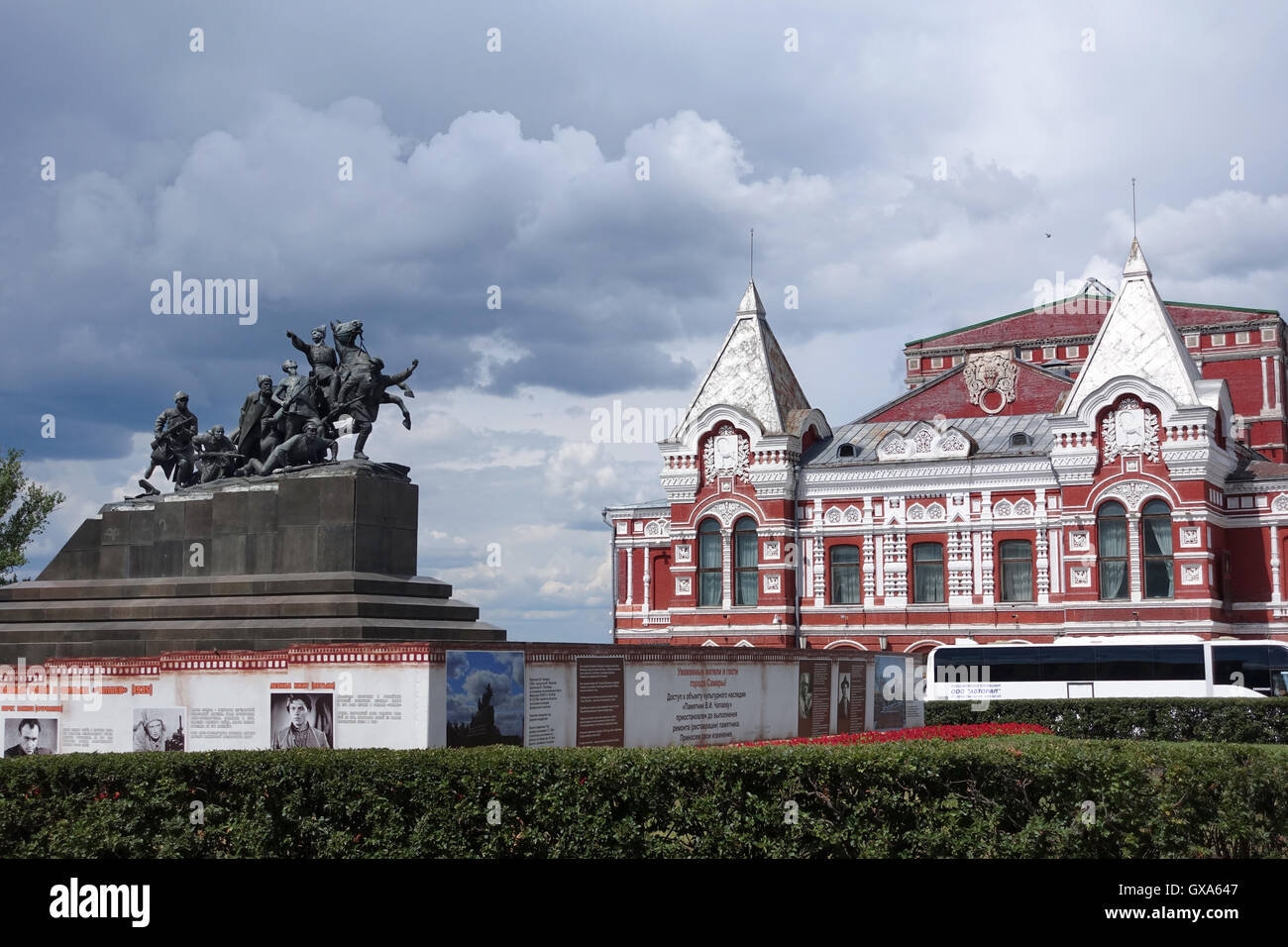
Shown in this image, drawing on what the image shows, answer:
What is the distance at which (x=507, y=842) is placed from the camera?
12.9 m

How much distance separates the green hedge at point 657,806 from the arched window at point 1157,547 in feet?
110

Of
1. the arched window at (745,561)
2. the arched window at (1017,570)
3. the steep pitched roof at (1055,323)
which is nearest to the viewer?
the arched window at (1017,570)

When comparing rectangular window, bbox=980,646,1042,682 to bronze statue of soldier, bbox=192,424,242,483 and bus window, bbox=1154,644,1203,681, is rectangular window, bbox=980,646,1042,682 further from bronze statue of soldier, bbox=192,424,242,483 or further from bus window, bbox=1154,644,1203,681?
bronze statue of soldier, bbox=192,424,242,483

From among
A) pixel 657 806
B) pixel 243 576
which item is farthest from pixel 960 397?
pixel 657 806

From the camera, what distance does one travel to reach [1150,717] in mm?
32719

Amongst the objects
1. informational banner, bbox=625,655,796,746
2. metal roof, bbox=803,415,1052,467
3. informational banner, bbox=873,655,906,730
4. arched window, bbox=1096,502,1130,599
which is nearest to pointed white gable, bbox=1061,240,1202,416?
metal roof, bbox=803,415,1052,467

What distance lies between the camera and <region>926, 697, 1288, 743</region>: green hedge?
31.3 m

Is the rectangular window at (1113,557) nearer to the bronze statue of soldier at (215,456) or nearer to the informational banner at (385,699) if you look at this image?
the informational banner at (385,699)

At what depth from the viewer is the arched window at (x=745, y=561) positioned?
51844mm

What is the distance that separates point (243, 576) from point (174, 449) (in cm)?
502

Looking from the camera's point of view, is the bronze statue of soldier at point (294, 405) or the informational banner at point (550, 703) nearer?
the informational banner at point (550, 703)

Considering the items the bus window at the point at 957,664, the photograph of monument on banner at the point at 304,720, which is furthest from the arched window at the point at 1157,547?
the photograph of monument on banner at the point at 304,720
